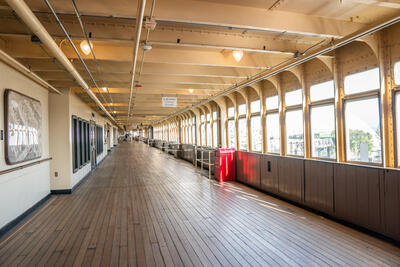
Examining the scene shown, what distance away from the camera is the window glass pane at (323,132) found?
4.42 meters

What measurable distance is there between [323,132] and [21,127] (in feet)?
17.7

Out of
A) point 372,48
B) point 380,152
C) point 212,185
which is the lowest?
point 212,185

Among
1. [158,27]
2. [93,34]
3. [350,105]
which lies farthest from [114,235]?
[350,105]

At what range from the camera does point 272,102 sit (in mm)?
6262

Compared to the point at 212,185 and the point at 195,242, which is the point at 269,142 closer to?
the point at 212,185

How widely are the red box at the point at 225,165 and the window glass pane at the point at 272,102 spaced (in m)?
1.95

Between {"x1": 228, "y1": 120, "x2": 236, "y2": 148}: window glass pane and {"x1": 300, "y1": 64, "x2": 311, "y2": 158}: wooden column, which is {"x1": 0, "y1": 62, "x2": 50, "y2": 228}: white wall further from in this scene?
Result: {"x1": 228, "y1": 120, "x2": 236, "y2": 148}: window glass pane

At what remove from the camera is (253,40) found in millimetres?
4246

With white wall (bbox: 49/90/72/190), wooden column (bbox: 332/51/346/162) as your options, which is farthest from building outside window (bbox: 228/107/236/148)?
white wall (bbox: 49/90/72/190)

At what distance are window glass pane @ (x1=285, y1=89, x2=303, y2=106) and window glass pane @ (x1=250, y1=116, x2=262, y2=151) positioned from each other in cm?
140

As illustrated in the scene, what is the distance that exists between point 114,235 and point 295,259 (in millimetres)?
2413

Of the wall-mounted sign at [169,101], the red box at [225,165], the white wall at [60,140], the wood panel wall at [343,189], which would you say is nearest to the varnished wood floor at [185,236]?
the wood panel wall at [343,189]

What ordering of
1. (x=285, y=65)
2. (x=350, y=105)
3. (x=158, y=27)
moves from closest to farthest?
(x=158, y=27) → (x=350, y=105) → (x=285, y=65)

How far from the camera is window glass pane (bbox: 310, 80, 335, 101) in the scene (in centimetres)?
442
